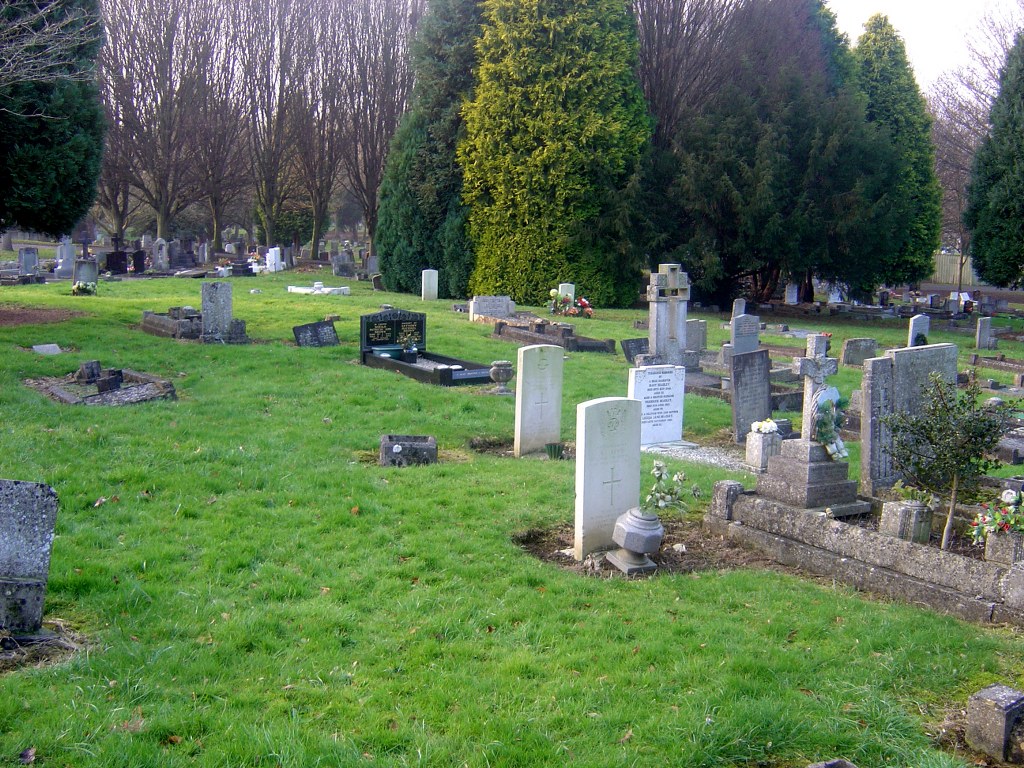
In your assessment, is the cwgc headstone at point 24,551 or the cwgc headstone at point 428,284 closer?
the cwgc headstone at point 24,551

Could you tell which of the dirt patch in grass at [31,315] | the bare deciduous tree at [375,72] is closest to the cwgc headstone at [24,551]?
the dirt patch in grass at [31,315]

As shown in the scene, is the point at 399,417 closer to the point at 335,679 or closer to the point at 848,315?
the point at 335,679

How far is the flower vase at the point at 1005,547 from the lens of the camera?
6.19 m

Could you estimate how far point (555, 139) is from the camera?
29359 millimetres

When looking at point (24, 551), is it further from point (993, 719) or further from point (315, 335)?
point (315, 335)

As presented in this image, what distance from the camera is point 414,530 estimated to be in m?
7.34

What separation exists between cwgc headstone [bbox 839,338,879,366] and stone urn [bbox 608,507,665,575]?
1339 cm

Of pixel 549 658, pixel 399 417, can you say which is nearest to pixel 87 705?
pixel 549 658

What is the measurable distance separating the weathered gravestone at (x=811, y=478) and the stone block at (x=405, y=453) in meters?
3.41

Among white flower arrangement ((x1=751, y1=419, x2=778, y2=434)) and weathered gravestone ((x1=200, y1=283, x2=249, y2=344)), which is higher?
weathered gravestone ((x1=200, y1=283, x2=249, y2=344))

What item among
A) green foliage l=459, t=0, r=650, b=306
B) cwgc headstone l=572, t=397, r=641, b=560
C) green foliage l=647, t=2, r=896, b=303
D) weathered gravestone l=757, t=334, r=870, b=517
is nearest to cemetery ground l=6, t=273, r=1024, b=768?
cwgc headstone l=572, t=397, r=641, b=560

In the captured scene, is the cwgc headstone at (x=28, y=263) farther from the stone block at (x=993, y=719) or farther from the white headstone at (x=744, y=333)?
the stone block at (x=993, y=719)

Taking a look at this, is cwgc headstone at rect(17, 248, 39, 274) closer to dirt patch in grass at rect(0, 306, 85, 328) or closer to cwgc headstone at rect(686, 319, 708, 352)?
dirt patch in grass at rect(0, 306, 85, 328)

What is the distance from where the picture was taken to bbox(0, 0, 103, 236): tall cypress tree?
704 inches
